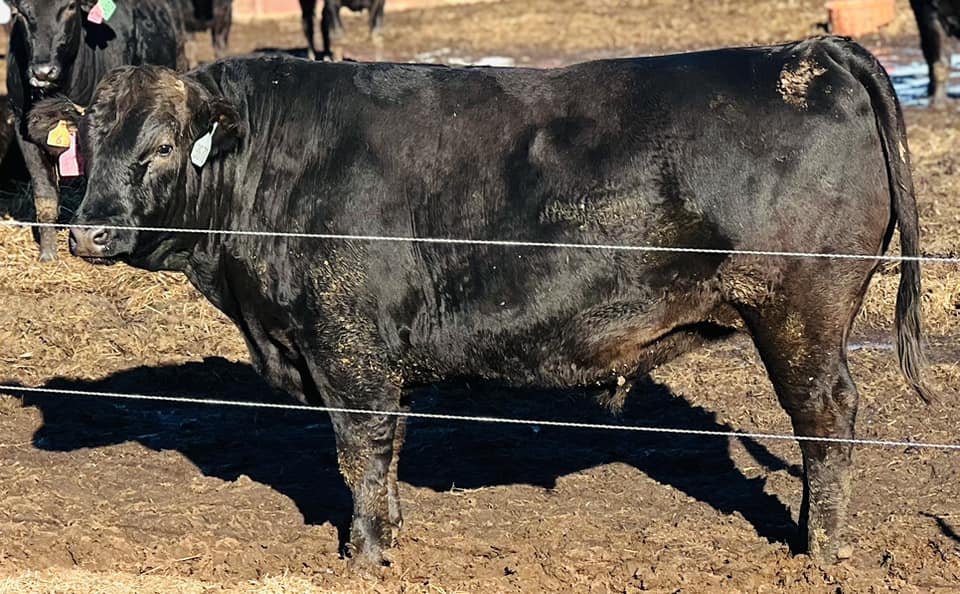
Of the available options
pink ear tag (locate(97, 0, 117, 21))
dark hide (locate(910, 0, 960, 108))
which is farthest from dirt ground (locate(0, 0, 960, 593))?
dark hide (locate(910, 0, 960, 108))

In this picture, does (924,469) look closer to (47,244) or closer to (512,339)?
(512,339)

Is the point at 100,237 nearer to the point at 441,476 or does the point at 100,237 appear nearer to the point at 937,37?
the point at 441,476

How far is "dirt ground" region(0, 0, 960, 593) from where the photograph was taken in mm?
5898

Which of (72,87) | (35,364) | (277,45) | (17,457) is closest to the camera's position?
(17,457)

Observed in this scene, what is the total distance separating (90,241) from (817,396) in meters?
3.08

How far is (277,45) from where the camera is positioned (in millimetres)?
24078

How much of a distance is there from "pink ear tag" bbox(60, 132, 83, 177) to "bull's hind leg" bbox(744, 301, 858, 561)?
9.55ft

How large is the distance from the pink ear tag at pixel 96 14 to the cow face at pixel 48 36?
4.6 inches

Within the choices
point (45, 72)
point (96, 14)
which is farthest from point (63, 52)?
point (96, 14)

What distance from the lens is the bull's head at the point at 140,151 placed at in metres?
5.70

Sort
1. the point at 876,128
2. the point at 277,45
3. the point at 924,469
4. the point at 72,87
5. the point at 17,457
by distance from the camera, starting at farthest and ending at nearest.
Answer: the point at 277,45, the point at 72,87, the point at 17,457, the point at 924,469, the point at 876,128

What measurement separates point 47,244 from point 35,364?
84.3 inches

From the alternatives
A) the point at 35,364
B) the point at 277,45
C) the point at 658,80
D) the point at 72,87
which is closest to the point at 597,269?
the point at 658,80

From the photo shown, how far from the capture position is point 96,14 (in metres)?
10.3
